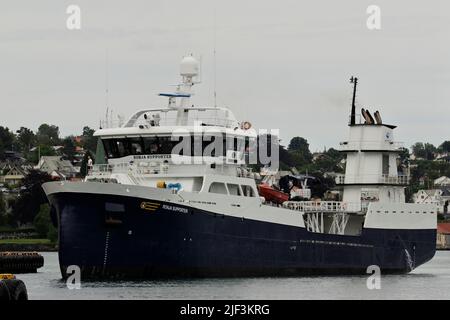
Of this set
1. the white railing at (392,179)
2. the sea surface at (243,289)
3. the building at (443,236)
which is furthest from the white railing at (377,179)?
the building at (443,236)

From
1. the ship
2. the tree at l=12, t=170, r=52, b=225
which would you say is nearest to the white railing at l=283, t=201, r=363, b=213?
the ship

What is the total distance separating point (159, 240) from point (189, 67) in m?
10.2

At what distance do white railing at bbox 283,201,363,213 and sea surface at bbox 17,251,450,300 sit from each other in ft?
14.1

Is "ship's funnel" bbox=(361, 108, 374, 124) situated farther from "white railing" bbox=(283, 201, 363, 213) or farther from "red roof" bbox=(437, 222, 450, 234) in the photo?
"red roof" bbox=(437, 222, 450, 234)

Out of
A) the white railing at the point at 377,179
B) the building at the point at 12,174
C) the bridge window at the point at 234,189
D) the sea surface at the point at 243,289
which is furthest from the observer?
the building at the point at 12,174

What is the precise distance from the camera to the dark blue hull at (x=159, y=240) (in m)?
51.7

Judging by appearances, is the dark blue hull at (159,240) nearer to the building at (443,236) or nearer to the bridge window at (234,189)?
the bridge window at (234,189)

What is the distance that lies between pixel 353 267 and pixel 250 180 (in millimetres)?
9818

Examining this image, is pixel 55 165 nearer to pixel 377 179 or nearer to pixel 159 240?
pixel 377 179

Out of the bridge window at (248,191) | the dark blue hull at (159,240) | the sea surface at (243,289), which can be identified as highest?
the bridge window at (248,191)

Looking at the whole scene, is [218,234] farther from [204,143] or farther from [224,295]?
[224,295]

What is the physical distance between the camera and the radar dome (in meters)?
59.4

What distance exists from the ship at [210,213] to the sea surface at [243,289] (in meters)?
1.22
